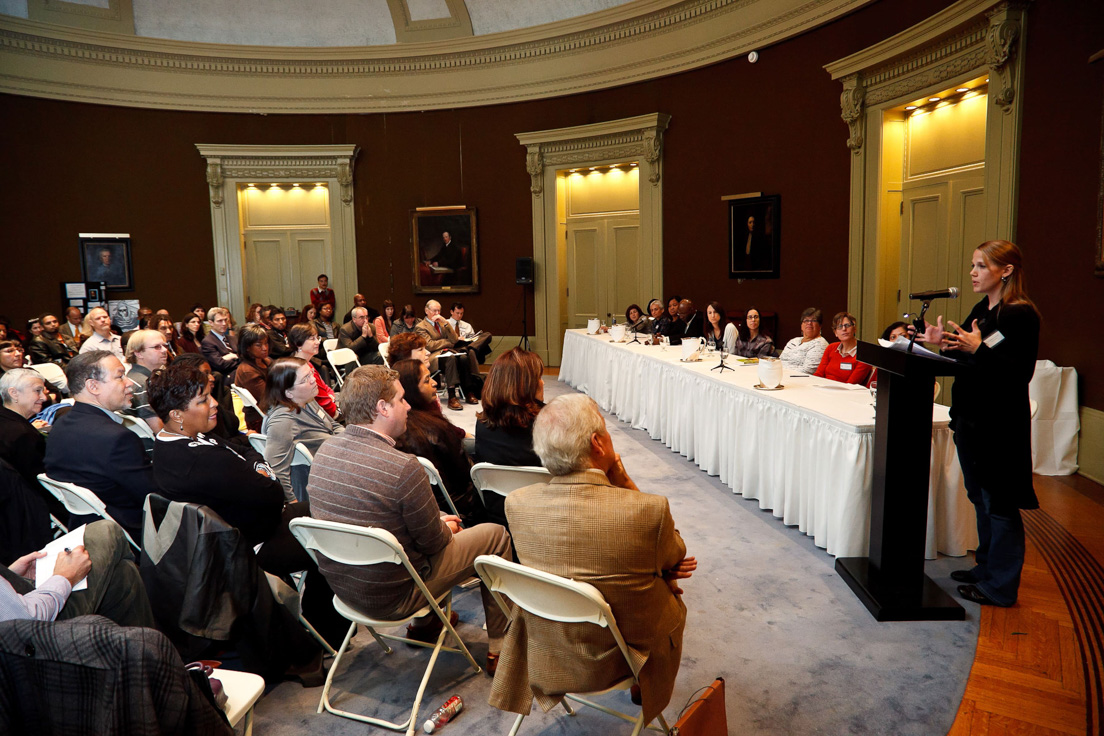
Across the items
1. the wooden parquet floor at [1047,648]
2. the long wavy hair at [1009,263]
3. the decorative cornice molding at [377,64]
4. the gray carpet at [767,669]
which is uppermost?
the decorative cornice molding at [377,64]

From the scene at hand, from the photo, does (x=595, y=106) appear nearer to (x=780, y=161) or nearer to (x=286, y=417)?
(x=780, y=161)

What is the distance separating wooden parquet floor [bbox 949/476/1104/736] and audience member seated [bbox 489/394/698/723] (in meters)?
1.14

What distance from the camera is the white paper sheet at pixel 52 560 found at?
1.91 metres

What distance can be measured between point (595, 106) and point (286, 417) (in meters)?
8.87

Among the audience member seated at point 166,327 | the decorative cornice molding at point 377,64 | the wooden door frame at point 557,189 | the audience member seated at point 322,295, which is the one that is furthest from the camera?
the audience member seated at point 322,295

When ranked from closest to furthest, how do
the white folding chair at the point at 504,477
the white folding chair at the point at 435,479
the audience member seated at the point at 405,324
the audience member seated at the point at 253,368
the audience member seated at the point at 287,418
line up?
1. the white folding chair at the point at 504,477
2. the white folding chair at the point at 435,479
3. the audience member seated at the point at 287,418
4. the audience member seated at the point at 253,368
5. the audience member seated at the point at 405,324

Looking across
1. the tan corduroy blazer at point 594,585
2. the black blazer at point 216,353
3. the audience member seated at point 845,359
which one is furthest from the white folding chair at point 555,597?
the black blazer at point 216,353

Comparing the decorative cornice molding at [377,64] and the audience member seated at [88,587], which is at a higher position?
the decorative cornice molding at [377,64]

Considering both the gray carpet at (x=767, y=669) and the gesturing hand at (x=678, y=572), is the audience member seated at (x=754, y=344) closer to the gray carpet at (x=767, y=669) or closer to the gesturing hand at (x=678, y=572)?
the gray carpet at (x=767, y=669)

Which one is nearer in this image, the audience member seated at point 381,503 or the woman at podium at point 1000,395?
the audience member seated at point 381,503

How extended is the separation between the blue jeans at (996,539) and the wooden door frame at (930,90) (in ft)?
11.3

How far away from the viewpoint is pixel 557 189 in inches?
468

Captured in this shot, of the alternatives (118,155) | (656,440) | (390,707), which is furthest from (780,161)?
(118,155)

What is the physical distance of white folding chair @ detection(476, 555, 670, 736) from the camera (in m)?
1.84
